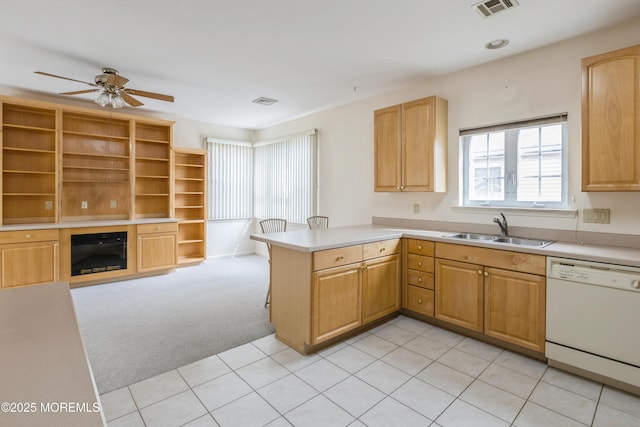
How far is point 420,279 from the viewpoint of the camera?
328 cm

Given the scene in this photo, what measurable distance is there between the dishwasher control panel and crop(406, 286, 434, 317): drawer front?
3.51ft

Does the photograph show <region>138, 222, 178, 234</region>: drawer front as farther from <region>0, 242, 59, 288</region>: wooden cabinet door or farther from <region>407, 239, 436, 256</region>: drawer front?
<region>407, 239, 436, 256</region>: drawer front

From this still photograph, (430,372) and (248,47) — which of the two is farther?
(248,47)

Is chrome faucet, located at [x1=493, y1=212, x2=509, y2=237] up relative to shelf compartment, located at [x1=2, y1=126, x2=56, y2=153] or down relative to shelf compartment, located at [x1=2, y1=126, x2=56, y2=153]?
down

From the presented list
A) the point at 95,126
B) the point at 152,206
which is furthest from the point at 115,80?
the point at 152,206

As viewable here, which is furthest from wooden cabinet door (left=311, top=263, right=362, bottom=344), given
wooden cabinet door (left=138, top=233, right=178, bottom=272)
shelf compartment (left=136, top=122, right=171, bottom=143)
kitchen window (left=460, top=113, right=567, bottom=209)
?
shelf compartment (left=136, top=122, right=171, bottom=143)

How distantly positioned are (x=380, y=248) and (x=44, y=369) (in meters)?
2.69

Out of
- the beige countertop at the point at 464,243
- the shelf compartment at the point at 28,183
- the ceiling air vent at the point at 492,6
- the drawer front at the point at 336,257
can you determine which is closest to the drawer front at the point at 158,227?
the shelf compartment at the point at 28,183

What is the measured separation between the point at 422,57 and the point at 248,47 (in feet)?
5.61

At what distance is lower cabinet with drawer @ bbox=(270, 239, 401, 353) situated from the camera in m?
2.63

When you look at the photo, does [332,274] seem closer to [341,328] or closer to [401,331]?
[341,328]

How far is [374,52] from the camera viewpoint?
3.15 metres

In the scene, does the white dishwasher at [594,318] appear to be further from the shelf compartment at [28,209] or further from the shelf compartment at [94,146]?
the shelf compartment at [28,209]

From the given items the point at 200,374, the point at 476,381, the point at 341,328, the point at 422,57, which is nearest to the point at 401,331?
the point at 341,328
